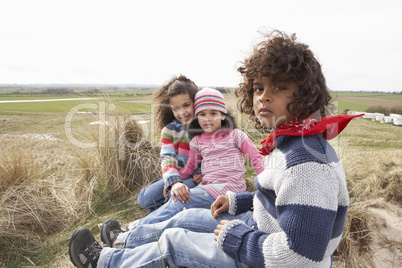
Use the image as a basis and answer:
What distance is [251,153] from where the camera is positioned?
254cm

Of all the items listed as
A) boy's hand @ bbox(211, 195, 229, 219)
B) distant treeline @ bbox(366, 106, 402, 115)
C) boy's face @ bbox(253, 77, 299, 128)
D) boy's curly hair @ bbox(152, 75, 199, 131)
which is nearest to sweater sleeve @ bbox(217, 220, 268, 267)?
boy's hand @ bbox(211, 195, 229, 219)

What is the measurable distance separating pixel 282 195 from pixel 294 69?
0.64 metres

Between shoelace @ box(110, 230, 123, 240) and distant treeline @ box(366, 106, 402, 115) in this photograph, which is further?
distant treeline @ box(366, 106, 402, 115)

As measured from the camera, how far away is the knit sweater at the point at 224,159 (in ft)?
8.11

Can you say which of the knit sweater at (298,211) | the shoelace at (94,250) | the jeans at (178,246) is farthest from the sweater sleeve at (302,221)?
the shoelace at (94,250)

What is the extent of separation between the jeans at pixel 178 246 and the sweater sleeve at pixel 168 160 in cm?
71

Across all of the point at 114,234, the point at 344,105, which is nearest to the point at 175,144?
the point at 114,234

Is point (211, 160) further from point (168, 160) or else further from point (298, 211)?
point (298, 211)

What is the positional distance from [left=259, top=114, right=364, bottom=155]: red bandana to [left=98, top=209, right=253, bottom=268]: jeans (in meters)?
0.62

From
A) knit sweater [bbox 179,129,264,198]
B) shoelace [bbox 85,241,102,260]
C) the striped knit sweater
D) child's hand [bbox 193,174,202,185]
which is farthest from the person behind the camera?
the striped knit sweater

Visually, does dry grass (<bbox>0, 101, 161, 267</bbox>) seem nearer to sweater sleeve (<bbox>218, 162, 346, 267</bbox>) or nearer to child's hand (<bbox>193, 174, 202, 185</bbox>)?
child's hand (<bbox>193, 174, 202, 185</bbox>)

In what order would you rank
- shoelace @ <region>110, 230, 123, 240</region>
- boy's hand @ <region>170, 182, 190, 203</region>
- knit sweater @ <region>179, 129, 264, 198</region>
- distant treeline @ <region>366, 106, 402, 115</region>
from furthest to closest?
distant treeline @ <region>366, 106, 402, 115</region>
knit sweater @ <region>179, 129, 264, 198</region>
boy's hand @ <region>170, 182, 190, 203</region>
shoelace @ <region>110, 230, 123, 240</region>

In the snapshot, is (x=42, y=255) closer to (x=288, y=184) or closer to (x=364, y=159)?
(x=288, y=184)

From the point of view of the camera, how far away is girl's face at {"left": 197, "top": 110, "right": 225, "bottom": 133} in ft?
8.59
